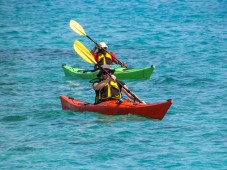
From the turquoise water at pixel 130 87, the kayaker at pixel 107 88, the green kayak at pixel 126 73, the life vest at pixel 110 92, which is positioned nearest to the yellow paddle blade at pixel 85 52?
the turquoise water at pixel 130 87

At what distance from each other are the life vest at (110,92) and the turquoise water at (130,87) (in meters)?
0.51

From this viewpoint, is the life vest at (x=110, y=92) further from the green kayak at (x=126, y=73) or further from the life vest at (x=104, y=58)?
the green kayak at (x=126, y=73)

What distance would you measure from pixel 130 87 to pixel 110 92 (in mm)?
5842

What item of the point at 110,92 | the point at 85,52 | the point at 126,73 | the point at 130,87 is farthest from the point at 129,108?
the point at 126,73

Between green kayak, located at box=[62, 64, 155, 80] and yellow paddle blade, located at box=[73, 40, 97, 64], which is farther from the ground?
yellow paddle blade, located at box=[73, 40, 97, 64]

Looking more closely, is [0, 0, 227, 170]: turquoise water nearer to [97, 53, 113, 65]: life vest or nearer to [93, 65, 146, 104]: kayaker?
[93, 65, 146, 104]: kayaker

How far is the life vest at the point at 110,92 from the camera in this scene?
807 inches

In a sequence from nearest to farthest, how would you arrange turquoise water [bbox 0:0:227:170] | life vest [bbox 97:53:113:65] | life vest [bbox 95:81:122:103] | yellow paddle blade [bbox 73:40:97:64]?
turquoise water [bbox 0:0:227:170], life vest [bbox 95:81:122:103], yellow paddle blade [bbox 73:40:97:64], life vest [bbox 97:53:113:65]

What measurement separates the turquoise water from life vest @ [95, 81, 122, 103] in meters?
0.51

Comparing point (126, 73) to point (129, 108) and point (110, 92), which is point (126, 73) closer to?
point (110, 92)

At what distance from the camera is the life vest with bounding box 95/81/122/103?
20500 millimetres

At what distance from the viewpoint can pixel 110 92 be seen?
809 inches

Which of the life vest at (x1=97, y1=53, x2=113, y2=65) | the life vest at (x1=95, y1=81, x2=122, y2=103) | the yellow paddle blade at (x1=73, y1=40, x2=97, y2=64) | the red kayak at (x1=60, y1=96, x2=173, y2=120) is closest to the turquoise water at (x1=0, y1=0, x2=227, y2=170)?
the red kayak at (x1=60, y1=96, x2=173, y2=120)

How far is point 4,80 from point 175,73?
563 centimetres
